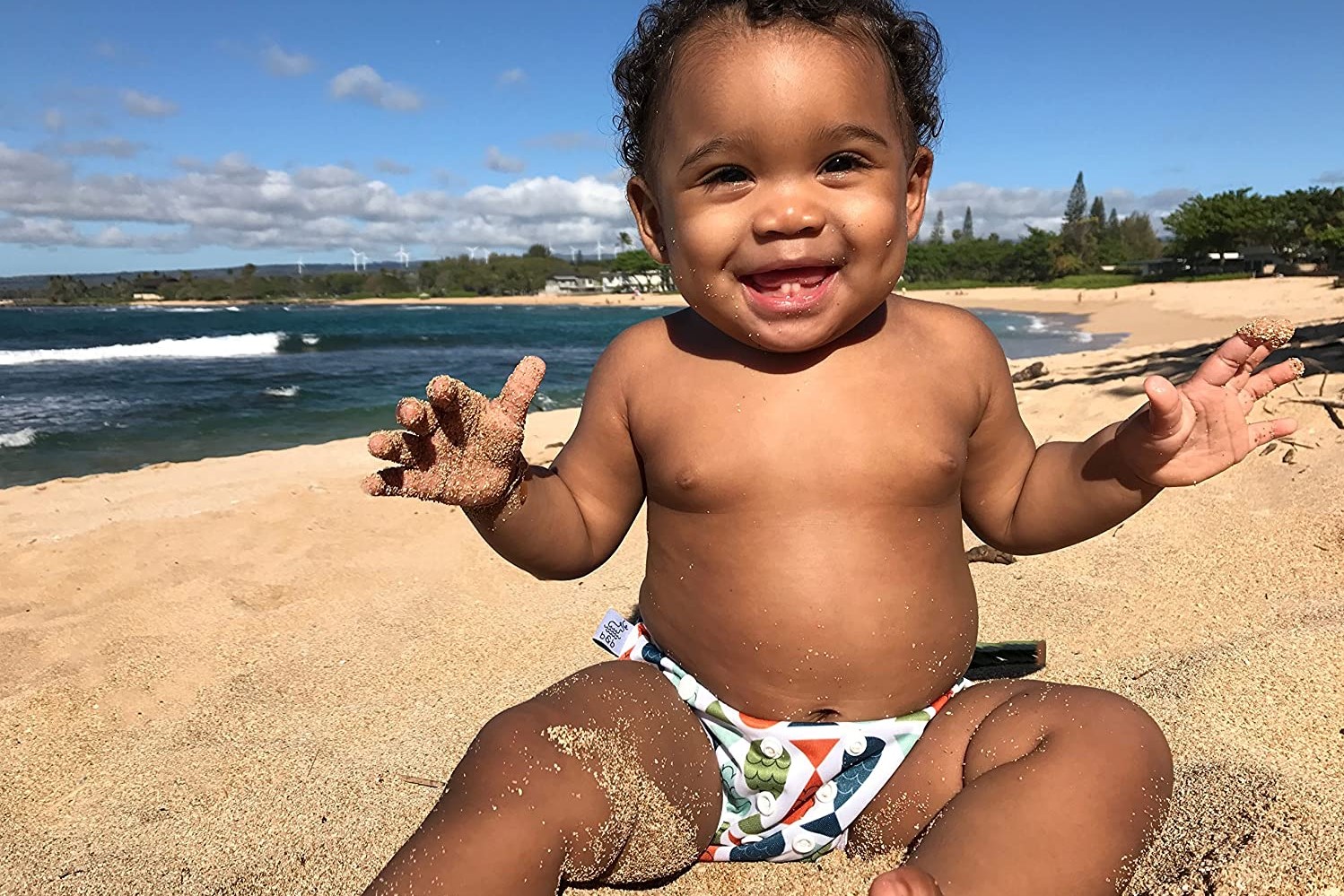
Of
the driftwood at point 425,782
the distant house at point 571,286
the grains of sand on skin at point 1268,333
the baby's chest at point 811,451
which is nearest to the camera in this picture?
the grains of sand on skin at point 1268,333

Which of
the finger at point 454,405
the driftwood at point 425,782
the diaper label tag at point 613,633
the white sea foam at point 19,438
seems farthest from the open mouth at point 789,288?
the white sea foam at point 19,438

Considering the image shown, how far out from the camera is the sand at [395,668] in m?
1.67

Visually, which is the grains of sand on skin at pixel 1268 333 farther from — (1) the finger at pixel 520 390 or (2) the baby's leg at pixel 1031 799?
(1) the finger at pixel 520 390

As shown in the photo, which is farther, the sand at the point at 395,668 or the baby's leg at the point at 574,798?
the sand at the point at 395,668

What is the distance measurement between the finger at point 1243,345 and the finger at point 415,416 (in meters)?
1.26

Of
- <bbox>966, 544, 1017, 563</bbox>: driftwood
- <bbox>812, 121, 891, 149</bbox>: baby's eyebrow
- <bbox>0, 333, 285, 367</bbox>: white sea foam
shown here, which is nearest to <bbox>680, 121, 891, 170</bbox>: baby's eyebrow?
<bbox>812, 121, 891, 149</bbox>: baby's eyebrow

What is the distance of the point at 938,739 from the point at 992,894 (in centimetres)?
37

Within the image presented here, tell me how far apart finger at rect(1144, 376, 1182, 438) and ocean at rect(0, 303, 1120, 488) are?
27.9 feet

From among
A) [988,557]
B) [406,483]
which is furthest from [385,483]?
[988,557]

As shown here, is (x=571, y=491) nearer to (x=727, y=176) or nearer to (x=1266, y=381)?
(x=727, y=176)

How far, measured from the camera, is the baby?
1.39m

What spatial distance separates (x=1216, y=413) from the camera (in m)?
1.48

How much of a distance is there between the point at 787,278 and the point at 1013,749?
0.87 meters

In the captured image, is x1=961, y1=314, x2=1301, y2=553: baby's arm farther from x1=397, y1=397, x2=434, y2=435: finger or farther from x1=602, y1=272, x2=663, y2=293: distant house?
x1=602, y1=272, x2=663, y2=293: distant house
